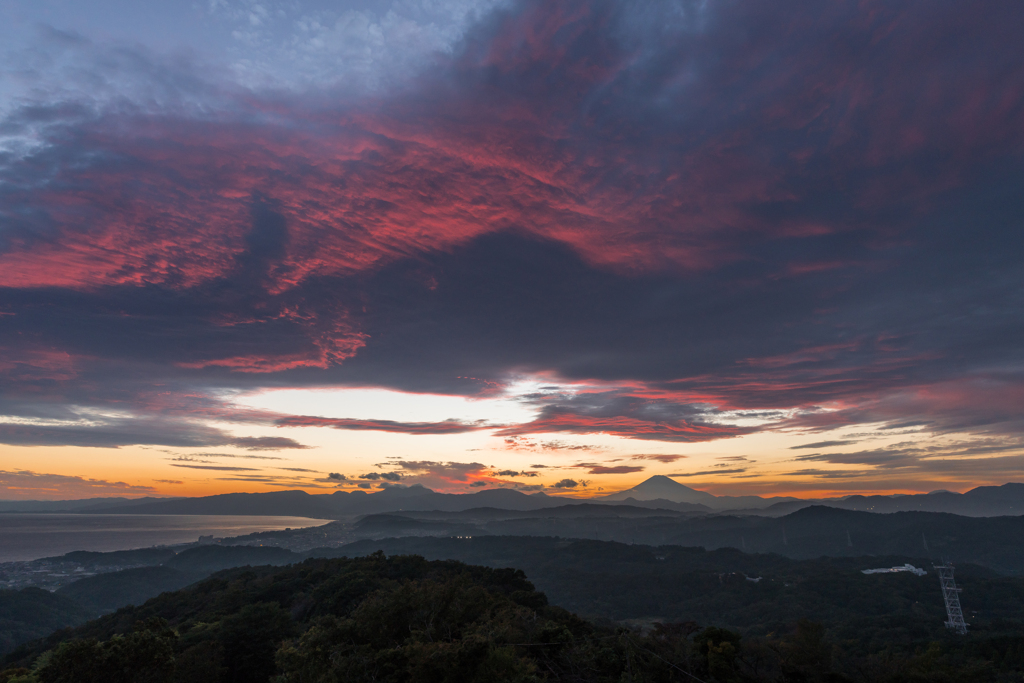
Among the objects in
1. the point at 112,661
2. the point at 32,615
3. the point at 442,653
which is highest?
the point at 442,653

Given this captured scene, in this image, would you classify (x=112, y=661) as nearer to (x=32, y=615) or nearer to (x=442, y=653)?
(x=442, y=653)

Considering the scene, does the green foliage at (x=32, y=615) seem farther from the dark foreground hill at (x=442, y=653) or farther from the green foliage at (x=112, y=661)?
the green foliage at (x=112, y=661)

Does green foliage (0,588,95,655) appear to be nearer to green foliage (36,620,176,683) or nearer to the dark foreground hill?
the dark foreground hill

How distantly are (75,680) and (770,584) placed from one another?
619 ft

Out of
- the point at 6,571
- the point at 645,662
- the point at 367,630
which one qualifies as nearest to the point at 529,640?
the point at 645,662

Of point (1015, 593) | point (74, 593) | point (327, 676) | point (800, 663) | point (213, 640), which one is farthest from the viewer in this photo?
point (74, 593)

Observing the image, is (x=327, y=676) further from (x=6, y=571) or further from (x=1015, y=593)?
(x=6, y=571)

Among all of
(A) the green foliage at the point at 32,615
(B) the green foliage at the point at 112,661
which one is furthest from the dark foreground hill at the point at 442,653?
(A) the green foliage at the point at 32,615

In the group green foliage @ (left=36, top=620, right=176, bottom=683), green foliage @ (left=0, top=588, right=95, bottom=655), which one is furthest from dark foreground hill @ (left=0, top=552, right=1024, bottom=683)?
green foliage @ (left=0, top=588, right=95, bottom=655)

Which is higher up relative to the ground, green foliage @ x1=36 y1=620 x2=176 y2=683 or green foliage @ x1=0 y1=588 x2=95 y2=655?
green foliage @ x1=36 y1=620 x2=176 y2=683

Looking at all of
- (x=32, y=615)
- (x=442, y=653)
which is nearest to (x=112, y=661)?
(x=442, y=653)

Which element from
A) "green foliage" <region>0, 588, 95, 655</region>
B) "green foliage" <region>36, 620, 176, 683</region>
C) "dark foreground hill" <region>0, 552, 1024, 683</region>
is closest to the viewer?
"dark foreground hill" <region>0, 552, 1024, 683</region>

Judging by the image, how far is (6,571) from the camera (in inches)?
6983

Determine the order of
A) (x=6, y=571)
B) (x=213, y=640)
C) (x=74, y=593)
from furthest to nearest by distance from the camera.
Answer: (x=6, y=571) → (x=74, y=593) → (x=213, y=640)
